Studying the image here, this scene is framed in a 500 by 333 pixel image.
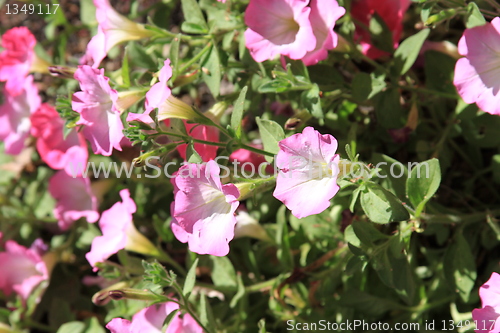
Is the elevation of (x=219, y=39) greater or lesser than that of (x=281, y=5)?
lesser

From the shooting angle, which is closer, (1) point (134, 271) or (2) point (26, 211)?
(1) point (134, 271)

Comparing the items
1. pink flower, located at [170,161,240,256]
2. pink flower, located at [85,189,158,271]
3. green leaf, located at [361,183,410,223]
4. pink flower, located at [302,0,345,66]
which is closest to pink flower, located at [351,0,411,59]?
pink flower, located at [302,0,345,66]

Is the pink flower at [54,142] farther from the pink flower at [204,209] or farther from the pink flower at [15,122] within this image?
the pink flower at [204,209]

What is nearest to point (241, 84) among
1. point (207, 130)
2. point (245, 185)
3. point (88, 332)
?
point (207, 130)

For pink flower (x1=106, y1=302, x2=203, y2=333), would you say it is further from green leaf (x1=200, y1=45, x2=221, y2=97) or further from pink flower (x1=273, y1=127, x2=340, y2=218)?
green leaf (x1=200, y1=45, x2=221, y2=97)

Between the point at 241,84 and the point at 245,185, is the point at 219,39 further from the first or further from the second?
the point at 245,185
